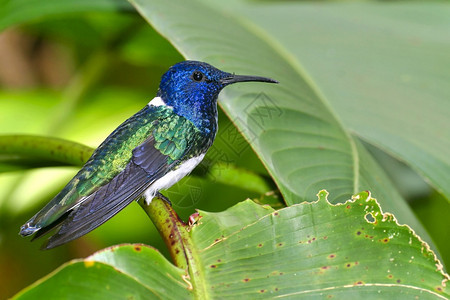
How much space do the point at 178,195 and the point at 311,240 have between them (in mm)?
522

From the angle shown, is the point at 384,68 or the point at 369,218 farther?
the point at 384,68

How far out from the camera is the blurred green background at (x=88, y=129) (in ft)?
6.58

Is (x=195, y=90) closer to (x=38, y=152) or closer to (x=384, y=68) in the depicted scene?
(x=38, y=152)

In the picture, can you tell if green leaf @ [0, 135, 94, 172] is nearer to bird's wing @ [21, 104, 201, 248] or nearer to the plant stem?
bird's wing @ [21, 104, 201, 248]

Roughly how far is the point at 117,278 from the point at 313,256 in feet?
1.02

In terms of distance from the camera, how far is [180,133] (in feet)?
3.99

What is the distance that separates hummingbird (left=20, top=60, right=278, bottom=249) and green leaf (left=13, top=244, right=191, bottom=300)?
179 millimetres

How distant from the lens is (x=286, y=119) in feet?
4.01

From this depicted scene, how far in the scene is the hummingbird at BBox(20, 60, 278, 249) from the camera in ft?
3.46

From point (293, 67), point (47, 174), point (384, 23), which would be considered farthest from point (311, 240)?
point (47, 174)

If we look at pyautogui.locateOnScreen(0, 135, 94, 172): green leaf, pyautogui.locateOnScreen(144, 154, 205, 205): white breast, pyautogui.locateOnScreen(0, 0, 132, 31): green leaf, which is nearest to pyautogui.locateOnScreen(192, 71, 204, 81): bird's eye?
pyautogui.locateOnScreen(144, 154, 205, 205): white breast

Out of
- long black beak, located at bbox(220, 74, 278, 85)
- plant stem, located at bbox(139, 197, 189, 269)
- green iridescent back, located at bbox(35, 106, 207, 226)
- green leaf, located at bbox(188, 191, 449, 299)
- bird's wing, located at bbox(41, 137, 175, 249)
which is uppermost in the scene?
long black beak, located at bbox(220, 74, 278, 85)

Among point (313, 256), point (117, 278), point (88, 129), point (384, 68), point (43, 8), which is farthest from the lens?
point (88, 129)

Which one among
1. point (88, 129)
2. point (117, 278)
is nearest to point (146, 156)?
point (117, 278)
